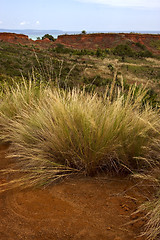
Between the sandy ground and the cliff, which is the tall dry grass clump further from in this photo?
the cliff

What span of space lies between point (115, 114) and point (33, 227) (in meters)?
1.23

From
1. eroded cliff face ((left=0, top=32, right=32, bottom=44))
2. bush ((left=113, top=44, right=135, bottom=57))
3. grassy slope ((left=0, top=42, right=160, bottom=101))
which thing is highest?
eroded cliff face ((left=0, top=32, right=32, bottom=44))

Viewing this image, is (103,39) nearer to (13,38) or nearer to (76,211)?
(13,38)

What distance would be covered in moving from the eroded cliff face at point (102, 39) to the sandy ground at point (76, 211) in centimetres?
5585

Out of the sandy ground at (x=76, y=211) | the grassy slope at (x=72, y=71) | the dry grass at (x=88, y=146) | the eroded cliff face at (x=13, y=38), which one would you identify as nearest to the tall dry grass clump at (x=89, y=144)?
the dry grass at (x=88, y=146)

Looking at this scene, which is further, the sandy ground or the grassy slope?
the grassy slope

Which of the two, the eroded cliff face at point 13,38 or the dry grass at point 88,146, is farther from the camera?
A: the eroded cliff face at point 13,38

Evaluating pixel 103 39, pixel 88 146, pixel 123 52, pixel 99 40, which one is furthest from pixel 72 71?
pixel 103 39

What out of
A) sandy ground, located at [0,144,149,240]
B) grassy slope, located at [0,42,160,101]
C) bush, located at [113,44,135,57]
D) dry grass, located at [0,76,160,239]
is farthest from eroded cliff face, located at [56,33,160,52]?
sandy ground, located at [0,144,149,240]

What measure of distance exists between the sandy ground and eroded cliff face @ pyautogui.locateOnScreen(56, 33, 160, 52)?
55855mm

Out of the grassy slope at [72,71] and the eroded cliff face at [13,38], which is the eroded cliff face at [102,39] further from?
the grassy slope at [72,71]

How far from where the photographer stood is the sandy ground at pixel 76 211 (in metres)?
1.74

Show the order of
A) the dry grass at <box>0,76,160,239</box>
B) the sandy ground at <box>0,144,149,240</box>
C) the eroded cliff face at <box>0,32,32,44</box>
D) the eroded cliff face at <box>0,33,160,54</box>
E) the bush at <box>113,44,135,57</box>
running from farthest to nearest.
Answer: the eroded cliff face at <box>0,33,160,54</box>, the eroded cliff face at <box>0,32,32,44</box>, the bush at <box>113,44,135,57</box>, the dry grass at <box>0,76,160,239</box>, the sandy ground at <box>0,144,149,240</box>

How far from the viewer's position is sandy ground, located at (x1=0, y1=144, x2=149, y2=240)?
1.74 meters
